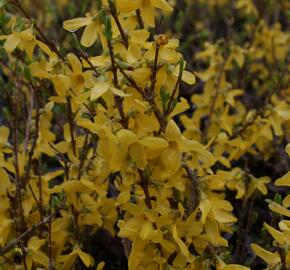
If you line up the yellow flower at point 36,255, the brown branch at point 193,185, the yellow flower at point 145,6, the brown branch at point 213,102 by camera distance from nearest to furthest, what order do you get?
the yellow flower at point 145,6 → the brown branch at point 193,185 → the yellow flower at point 36,255 → the brown branch at point 213,102

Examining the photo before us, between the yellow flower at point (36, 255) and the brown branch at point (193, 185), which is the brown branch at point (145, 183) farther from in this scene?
the yellow flower at point (36, 255)

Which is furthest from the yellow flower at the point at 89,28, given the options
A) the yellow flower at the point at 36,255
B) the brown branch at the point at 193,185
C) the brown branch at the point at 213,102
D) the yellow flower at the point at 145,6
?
the brown branch at the point at 213,102

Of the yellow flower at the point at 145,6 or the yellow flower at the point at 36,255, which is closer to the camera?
the yellow flower at the point at 145,6

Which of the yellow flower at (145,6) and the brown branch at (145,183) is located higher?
the yellow flower at (145,6)

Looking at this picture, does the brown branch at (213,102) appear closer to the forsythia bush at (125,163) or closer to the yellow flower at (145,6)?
the forsythia bush at (125,163)

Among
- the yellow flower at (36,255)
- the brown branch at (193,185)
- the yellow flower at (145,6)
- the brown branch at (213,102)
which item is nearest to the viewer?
the yellow flower at (145,6)

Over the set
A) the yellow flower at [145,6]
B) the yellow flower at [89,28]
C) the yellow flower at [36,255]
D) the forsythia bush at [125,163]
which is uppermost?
the yellow flower at [145,6]

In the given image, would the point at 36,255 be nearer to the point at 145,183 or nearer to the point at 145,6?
the point at 145,183

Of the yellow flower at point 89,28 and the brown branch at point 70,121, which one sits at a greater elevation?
the yellow flower at point 89,28

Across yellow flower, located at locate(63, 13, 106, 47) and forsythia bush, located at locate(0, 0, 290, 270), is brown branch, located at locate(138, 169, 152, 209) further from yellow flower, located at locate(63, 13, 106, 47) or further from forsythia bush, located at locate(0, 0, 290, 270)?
yellow flower, located at locate(63, 13, 106, 47)

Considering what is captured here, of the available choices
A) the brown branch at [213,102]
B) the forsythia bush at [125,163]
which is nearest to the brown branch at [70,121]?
the forsythia bush at [125,163]

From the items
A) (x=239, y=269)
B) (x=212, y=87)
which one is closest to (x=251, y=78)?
(x=212, y=87)
